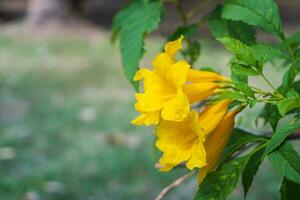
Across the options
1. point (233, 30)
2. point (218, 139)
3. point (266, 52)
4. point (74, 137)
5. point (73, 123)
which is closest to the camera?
point (218, 139)

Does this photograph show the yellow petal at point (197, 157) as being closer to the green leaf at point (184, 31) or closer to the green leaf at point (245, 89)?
the green leaf at point (245, 89)

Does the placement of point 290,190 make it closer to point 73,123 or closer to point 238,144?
point 238,144

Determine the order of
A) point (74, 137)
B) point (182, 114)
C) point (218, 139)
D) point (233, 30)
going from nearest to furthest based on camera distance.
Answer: point (182, 114) < point (218, 139) < point (233, 30) < point (74, 137)

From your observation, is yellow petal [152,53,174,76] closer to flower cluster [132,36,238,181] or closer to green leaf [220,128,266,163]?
flower cluster [132,36,238,181]

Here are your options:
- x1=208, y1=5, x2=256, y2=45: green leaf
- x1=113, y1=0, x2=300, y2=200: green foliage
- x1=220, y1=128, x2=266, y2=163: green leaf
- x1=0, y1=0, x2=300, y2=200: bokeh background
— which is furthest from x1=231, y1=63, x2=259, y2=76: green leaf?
x1=0, y1=0, x2=300, y2=200: bokeh background

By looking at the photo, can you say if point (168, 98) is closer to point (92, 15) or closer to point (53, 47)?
point (53, 47)

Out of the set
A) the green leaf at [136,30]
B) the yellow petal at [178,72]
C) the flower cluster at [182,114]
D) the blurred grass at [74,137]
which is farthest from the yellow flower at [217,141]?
the blurred grass at [74,137]

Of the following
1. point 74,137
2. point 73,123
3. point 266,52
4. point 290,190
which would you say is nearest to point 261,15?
point 266,52
